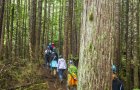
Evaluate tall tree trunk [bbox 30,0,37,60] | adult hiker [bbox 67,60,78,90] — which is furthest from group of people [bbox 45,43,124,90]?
tall tree trunk [bbox 30,0,37,60]

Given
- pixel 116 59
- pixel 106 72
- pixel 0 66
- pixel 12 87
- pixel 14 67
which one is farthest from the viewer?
pixel 116 59

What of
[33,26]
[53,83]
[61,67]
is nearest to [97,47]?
[61,67]

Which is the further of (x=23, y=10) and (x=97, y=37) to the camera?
(x=23, y=10)

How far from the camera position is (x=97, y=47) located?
5570 millimetres

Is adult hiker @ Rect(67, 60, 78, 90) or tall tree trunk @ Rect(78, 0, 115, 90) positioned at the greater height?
tall tree trunk @ Rect(78, 0, 115, 90)

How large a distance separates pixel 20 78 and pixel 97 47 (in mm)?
9990

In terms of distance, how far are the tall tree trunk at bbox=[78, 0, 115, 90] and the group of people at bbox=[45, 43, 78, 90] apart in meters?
7.30

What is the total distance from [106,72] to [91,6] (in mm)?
1261

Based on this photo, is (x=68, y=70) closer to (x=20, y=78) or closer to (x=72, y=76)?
(x=72, y=76)

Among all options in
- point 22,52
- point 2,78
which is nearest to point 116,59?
point 2,78

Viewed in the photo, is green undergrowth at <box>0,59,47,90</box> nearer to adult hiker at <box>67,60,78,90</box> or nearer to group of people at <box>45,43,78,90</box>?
group of people at <box>45,43,78,90</box>

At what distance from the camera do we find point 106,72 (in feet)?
18.2

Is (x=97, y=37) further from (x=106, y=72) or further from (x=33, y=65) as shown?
(x=33, y=65)

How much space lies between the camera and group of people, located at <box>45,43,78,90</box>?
42.7ft
